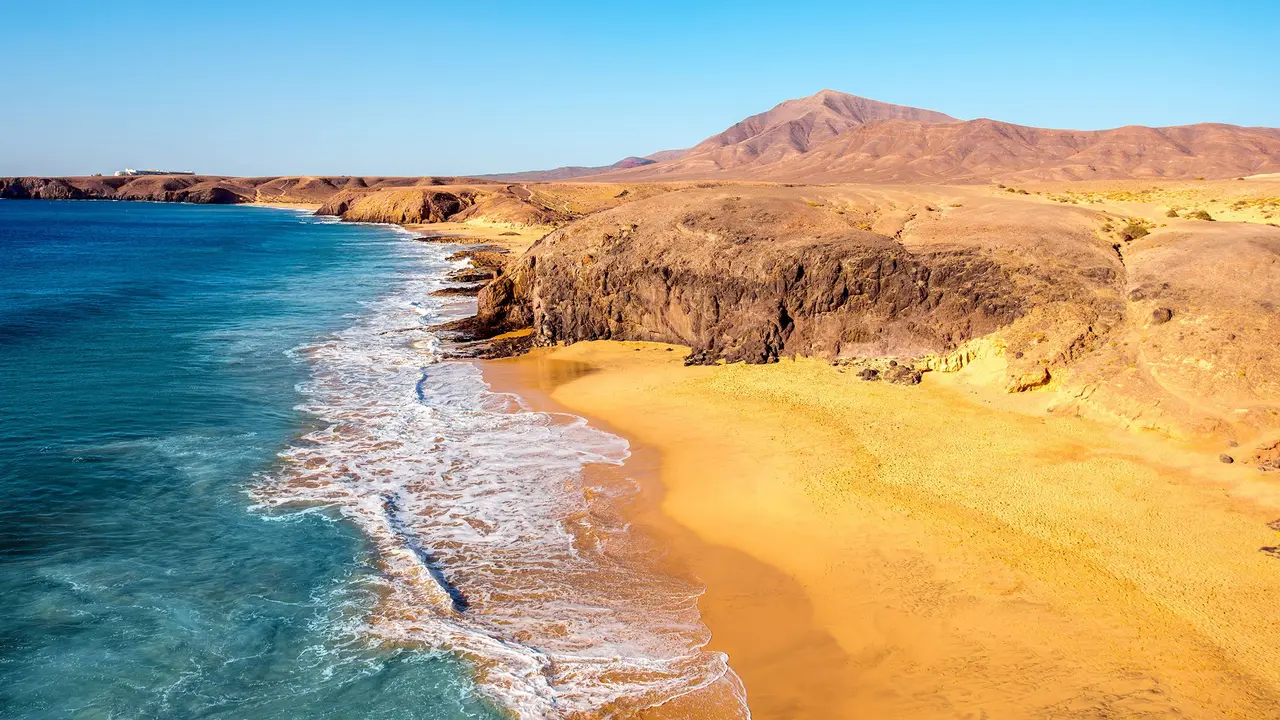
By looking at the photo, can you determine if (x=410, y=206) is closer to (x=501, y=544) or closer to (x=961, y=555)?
(x=501, y=544)

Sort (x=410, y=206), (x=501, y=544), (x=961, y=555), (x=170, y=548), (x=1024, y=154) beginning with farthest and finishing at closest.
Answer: (x=1024, y=154) → (x=410, y=206) → (x=501, y=544) → (x=170, y=548) → (x=961, y=555)

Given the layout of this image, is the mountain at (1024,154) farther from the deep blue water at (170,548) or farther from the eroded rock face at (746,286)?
the deep blue water at (170,548)

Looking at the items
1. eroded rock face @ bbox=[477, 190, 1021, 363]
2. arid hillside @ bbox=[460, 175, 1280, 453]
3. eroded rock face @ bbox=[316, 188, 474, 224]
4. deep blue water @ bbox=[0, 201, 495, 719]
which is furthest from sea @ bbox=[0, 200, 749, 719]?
eroded rock face @ bbox=[316, 188, 474, 224]

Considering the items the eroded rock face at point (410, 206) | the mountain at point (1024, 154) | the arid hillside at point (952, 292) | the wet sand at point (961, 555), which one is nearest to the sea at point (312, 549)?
the wet sand at point (961, 555)

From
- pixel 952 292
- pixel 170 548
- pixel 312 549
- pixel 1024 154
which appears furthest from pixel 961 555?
pixel 1024 154

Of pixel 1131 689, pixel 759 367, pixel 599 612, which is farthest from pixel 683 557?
pixel 759 367

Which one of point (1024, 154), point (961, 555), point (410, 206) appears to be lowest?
point (961, 555)

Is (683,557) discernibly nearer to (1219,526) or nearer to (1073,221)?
(1219,526)
